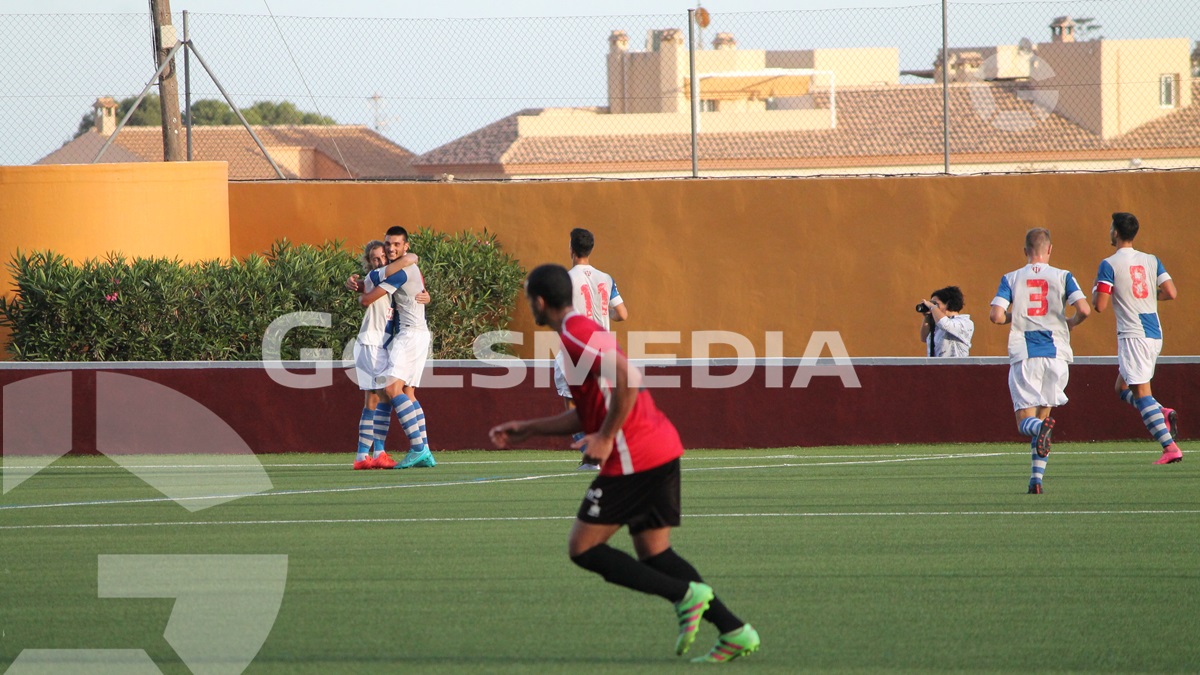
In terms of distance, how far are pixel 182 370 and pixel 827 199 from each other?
310 inches

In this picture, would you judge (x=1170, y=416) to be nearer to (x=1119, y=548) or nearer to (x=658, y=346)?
(x=1119, y=548)

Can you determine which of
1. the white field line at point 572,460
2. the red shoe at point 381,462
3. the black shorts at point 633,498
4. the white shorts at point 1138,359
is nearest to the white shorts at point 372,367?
the red shoe at point 381,462

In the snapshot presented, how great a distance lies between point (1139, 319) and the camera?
1237cm

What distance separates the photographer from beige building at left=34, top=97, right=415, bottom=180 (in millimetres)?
19219

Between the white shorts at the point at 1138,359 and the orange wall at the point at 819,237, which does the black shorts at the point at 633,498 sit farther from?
the orange wall at the point at 819,237

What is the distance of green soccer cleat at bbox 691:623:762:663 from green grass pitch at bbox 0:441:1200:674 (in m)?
0.07

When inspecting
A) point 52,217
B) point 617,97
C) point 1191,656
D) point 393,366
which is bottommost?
point 1191,656

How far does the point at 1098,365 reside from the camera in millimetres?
14805

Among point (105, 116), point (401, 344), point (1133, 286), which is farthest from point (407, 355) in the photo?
point (105, 116)

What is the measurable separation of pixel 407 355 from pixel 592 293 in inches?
67.9

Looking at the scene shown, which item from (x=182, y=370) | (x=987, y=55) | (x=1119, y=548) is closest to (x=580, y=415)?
(x=1119, y=548)

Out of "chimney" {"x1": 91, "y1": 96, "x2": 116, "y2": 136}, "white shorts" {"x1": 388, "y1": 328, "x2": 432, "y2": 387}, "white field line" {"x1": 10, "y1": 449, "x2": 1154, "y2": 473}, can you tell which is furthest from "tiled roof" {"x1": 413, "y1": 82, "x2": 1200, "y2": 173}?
"white shorts" {"x1": 388, "y1": 328, "x2": 432, "y2": 387}

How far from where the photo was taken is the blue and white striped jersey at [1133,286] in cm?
1219

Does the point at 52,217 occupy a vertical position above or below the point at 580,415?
above
